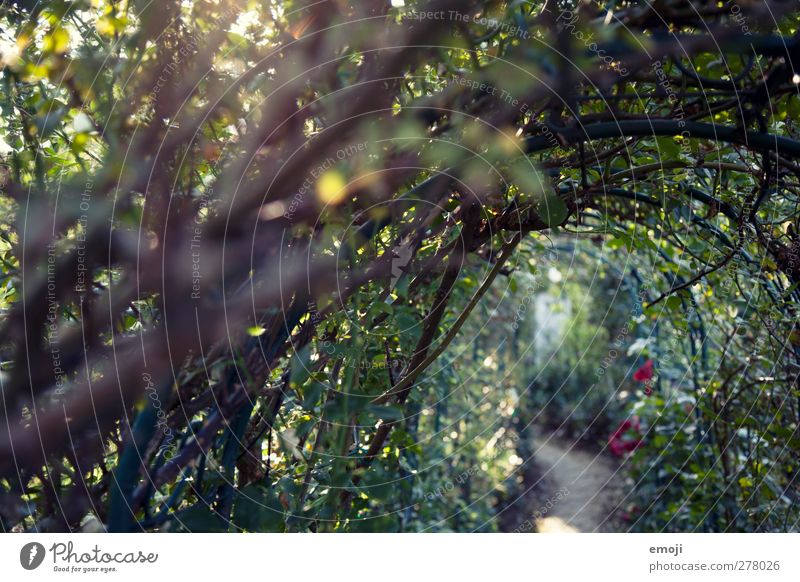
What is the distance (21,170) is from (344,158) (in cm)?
42

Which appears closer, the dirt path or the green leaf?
the green leaf

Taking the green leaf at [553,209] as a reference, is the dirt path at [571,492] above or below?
below

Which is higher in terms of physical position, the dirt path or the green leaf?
the green leaf

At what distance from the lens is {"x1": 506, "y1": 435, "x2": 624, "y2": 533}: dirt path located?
3785 mm

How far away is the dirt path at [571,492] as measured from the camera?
3785mm

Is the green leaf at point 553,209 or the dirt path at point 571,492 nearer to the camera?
the green leaf at point 553,209

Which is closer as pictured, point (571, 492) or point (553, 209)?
point (553, 209)

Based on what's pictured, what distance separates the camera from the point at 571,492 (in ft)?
15.8

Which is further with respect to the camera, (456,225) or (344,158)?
(456,225)

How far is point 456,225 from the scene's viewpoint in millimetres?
1144

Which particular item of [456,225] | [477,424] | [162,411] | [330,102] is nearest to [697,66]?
[456,225]

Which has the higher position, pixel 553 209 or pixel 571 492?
pixel 553 209
